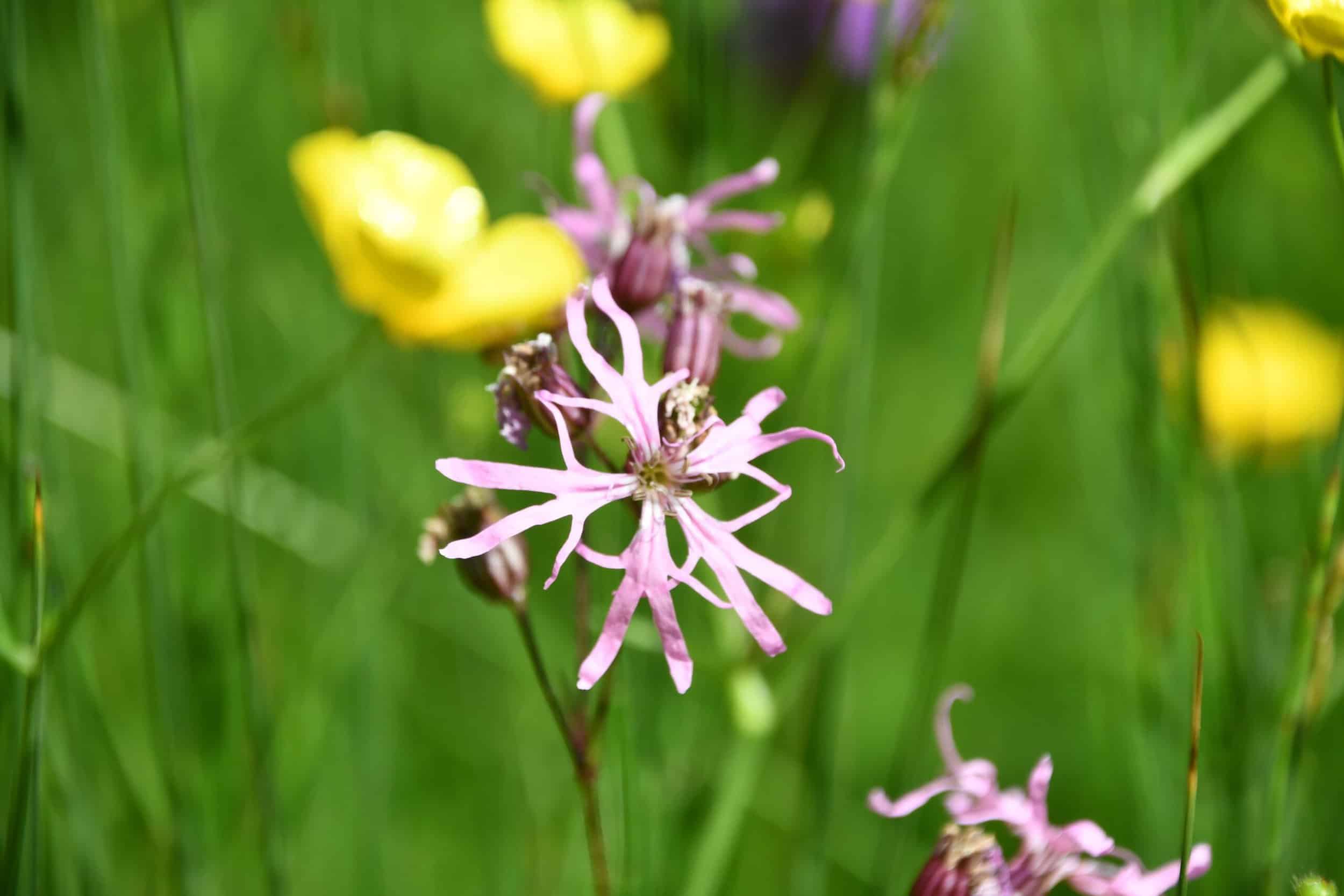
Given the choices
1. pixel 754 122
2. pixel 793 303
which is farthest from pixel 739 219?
pixel 754 122

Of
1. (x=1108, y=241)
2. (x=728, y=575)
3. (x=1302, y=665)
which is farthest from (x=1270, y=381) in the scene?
(x=728, y=575)

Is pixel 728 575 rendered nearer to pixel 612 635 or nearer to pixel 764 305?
pixel 612 635

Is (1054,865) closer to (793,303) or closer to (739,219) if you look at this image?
(739,219)

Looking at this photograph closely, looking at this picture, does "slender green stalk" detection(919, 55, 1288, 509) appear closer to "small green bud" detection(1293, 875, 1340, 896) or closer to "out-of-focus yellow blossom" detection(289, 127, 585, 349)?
"out-of-focus yellow blossom" detection(289, 127, 585, 349)

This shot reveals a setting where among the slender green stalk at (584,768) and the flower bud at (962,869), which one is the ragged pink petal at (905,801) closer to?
the flower bud at (962,869)

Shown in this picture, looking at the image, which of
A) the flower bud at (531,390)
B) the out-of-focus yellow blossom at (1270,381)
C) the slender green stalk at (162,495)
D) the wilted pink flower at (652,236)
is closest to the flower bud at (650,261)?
the wilted pink flower at (652,236)
